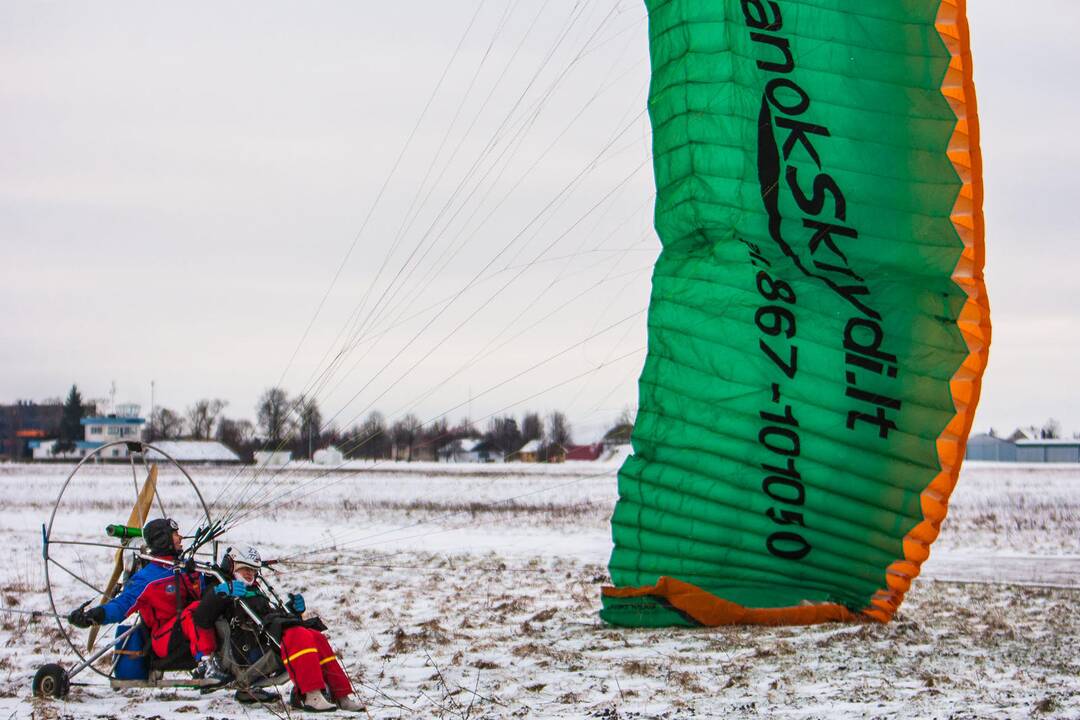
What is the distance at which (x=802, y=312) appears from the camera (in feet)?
24.2

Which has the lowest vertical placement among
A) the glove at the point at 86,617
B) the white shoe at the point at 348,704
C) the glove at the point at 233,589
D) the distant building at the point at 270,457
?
the white shoe at the point at 348,704

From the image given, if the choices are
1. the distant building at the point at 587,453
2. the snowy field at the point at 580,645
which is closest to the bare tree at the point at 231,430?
the distant building at the point at 587,453

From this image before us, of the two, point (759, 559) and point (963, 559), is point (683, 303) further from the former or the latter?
point (963, 559)

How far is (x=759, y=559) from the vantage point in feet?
25.3

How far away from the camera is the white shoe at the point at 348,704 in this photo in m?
5.34

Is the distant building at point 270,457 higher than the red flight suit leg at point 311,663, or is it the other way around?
the distant building at point 270,457

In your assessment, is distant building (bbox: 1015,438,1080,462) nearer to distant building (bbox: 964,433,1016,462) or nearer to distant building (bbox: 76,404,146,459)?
distant building (bbox: 964,433,1016,462)

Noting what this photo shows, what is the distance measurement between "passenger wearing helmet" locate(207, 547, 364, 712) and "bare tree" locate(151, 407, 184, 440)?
314 feet

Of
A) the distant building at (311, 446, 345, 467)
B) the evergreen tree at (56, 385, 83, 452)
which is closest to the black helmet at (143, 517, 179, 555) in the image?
the distant building at (311, 446, 345, 467)

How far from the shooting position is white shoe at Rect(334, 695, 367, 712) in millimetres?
5336

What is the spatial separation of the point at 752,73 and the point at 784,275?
48.8 inches

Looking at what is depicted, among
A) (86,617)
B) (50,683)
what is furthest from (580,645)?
(50,683)

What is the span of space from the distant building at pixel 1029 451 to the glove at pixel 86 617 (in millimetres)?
86530

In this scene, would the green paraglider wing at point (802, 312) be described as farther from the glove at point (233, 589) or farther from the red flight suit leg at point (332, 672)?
the glove at point (233, 589)
